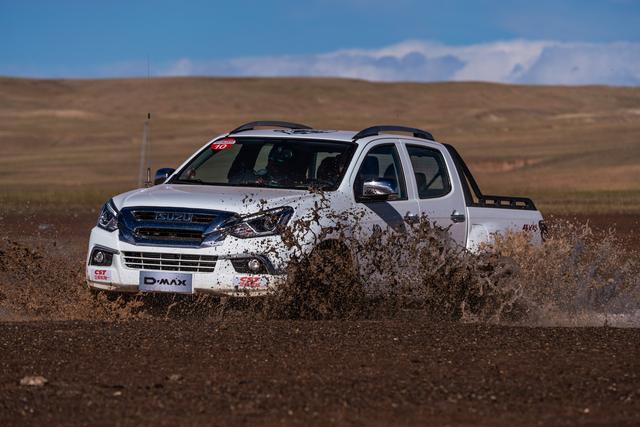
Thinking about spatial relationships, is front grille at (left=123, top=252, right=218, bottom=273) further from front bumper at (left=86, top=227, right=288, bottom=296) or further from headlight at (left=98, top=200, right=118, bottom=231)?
headlight at (left=98, top=200, right=118, bottom=231)

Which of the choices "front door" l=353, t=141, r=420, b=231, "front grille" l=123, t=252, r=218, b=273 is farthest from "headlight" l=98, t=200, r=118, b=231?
"front door" l=353, t=141, r=420, b=231

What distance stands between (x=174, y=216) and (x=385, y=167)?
216 cm

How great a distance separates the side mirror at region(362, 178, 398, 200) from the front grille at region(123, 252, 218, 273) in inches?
60.4

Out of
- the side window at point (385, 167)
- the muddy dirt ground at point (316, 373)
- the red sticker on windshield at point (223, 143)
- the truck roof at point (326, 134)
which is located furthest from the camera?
the red sticker on windshield at point (223, 143)

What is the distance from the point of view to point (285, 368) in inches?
286

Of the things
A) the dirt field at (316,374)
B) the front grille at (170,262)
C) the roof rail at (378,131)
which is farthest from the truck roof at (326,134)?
the dirt field at (316,374)

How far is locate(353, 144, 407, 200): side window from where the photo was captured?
419 inches

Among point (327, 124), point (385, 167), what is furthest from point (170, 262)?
point (327, 124)

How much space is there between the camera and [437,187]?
11.2 meters

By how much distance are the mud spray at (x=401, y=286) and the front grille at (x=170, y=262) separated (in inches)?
12.1

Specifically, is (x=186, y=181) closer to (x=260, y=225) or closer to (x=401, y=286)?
(x=260, y=225)

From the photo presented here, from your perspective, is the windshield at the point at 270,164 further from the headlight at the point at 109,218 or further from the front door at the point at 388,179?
the headlight at the point at 109,218

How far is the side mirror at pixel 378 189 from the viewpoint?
400 inches

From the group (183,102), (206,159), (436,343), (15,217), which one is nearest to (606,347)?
(436,343)
